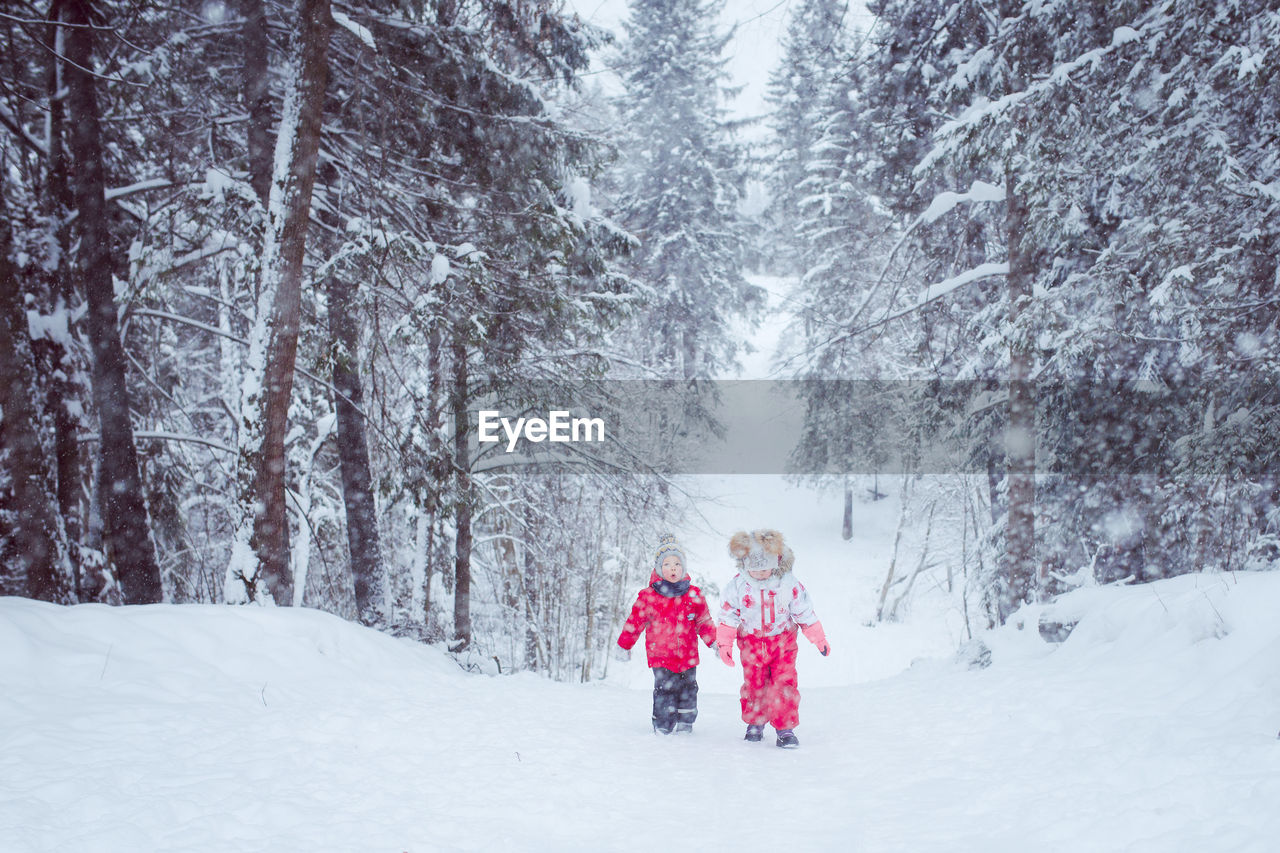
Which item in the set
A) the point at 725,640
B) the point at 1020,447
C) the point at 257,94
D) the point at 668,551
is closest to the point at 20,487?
the point at 257,94

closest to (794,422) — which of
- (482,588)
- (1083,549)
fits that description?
(482,588)

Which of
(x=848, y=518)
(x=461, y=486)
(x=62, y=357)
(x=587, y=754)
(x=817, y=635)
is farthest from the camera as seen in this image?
(x=848, y=518)

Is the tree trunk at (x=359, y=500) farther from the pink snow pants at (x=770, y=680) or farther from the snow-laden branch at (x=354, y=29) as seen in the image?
the pink snow pants at (x=770, y=680)

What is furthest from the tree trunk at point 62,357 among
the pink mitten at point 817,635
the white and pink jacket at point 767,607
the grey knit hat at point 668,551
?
the pink mitten at point 817,635

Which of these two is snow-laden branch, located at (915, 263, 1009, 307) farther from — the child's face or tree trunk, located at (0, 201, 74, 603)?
tree trunk, located at (0, 201, 74, 603)

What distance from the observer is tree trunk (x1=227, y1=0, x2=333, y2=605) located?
20.0ft

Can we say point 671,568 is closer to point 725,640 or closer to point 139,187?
point 725,640

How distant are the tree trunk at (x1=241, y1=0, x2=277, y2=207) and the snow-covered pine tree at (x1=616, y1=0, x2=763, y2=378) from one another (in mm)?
13504

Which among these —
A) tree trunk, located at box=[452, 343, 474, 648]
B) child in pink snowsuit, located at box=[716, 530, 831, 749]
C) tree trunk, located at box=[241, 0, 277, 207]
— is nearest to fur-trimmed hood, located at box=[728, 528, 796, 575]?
child in pink snowsuit, located at box=[716, 530, 831, 749]

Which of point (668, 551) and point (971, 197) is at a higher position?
point (971, 197)

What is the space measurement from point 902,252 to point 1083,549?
17.3 feet

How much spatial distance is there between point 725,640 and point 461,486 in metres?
4.16

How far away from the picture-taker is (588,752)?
468cm

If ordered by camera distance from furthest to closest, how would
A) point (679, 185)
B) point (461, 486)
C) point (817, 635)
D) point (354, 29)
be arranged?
point (679, 185) < point (461, 486) < point (354, 29) < point (817, 635)
